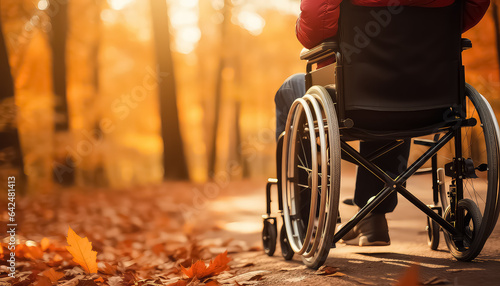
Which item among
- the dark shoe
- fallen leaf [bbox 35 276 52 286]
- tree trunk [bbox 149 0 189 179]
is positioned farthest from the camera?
tree trunk [bbox 149 0 189 179]

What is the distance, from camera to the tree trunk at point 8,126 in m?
5.91

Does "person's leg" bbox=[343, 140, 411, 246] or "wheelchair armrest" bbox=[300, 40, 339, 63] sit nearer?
"wheelchair armrest" bbox=[300, 40, 339, 63]

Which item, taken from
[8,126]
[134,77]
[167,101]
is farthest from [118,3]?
[8,126]

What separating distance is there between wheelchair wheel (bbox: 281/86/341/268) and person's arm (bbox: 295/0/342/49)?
0.90 ft

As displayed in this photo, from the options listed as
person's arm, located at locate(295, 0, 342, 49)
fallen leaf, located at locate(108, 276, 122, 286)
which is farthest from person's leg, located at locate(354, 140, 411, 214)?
fallen leaf, located at locate(108, 276, 122, 286)

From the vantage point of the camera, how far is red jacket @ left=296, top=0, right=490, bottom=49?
7.93 ft

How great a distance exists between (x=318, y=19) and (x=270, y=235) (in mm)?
1550

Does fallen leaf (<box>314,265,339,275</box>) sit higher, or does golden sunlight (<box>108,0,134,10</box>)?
golden sunlight (<box>108,0,134,10</box>)

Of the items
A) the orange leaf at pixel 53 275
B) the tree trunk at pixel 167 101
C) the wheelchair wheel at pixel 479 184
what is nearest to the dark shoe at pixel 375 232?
the wheelchair wheel at pixel 479 184

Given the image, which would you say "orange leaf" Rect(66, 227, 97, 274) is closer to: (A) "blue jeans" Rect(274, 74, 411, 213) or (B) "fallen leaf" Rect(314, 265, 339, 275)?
(B) "fallen leaf" Rect(314, 265, 339, 275)

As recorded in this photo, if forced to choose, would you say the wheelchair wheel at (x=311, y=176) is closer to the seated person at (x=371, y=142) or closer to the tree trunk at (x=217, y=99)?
the seated person at (x=371, y=142)

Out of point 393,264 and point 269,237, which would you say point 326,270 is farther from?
point 269,237

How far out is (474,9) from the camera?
256 cm

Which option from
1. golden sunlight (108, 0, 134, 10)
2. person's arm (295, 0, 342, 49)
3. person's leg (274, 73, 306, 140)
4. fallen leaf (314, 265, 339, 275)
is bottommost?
fallen leaf (314, 265, 339, 275)
